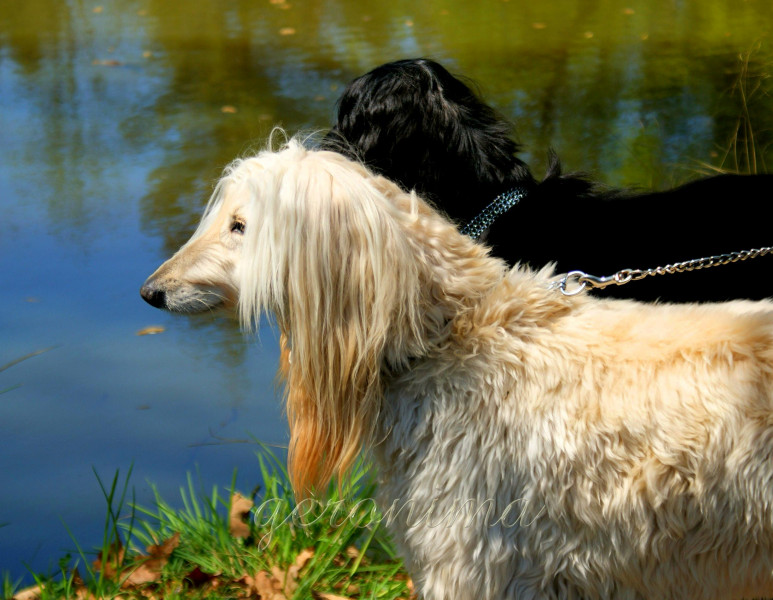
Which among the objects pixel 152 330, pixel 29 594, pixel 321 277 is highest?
pixel 321 277

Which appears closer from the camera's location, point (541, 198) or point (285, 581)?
point (285, 581)

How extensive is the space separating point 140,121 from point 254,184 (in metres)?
4.49

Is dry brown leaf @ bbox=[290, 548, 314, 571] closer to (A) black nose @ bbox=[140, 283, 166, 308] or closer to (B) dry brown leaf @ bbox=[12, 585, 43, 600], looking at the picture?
(B) dry brown leaf @ bbox=[12, 585, 43, 600]

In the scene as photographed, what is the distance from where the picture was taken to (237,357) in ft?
14.7

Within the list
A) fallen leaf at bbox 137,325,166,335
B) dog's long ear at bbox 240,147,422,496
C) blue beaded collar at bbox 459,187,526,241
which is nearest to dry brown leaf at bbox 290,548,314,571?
dog's long ear at bbox 240,147,422,496

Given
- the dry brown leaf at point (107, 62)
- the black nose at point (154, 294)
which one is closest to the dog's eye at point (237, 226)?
the black nose at point (154, 294)

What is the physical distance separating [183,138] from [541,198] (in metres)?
3.56

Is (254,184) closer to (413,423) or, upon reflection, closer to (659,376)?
(413,423)

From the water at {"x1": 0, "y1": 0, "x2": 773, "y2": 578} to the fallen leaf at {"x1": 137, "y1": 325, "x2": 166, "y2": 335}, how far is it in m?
0.03

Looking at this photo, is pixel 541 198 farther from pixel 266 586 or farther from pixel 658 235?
pixel 266 586

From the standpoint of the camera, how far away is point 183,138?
6.22 metres

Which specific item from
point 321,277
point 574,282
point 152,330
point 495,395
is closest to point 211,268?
point 321,277

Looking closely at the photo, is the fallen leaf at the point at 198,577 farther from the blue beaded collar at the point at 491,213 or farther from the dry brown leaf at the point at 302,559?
the blue beaded collar at the point at 491,213

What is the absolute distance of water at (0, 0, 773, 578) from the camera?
13.1ft
